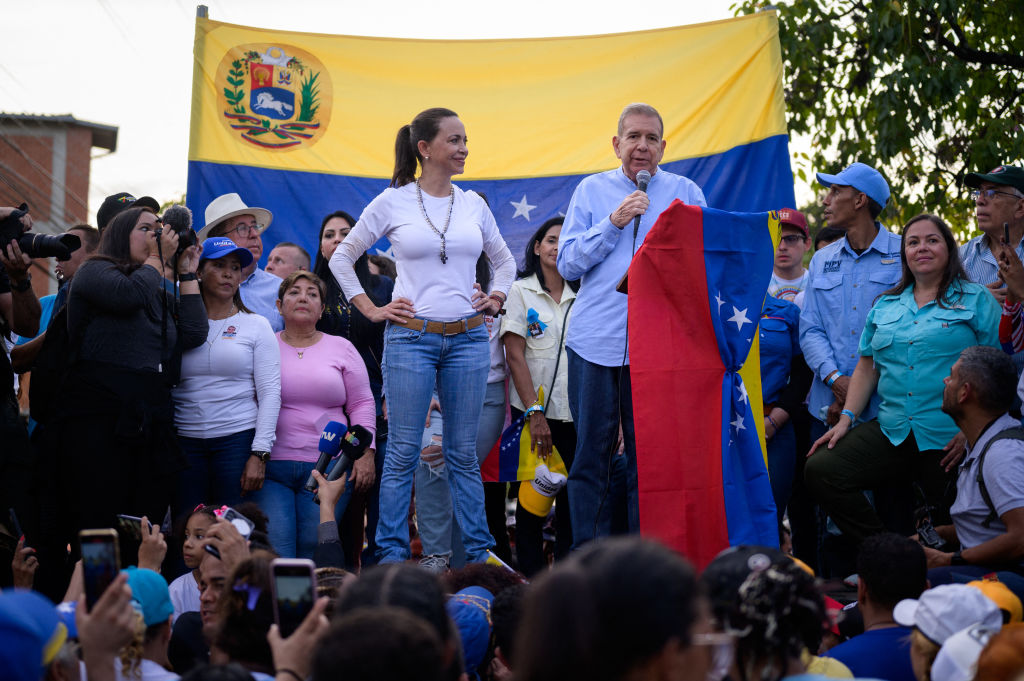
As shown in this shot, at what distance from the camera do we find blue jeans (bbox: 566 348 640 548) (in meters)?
5.07

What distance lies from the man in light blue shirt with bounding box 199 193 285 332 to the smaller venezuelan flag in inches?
107

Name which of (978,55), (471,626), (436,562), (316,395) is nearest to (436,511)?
(436,562)

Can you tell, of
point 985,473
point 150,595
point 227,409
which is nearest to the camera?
point 150,595

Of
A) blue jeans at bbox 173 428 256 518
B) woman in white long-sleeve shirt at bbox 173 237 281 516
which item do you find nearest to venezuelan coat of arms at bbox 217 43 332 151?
woman in white long-sleeve shirt at bbox 173 237 281 516

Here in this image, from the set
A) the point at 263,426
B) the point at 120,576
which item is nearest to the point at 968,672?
the point at 120,576

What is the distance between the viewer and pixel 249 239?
7156 mm

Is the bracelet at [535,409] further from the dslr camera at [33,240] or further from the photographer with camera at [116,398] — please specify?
the dslr camera at [33,240]

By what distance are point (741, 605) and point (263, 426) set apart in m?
3.73

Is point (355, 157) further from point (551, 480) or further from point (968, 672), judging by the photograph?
point (968, 672)

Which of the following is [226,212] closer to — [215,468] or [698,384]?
[215,468]

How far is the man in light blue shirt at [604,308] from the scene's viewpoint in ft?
16.6

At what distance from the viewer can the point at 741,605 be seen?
103 inches

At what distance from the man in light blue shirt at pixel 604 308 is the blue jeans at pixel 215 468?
1.85 metres

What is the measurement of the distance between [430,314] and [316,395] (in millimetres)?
1011
